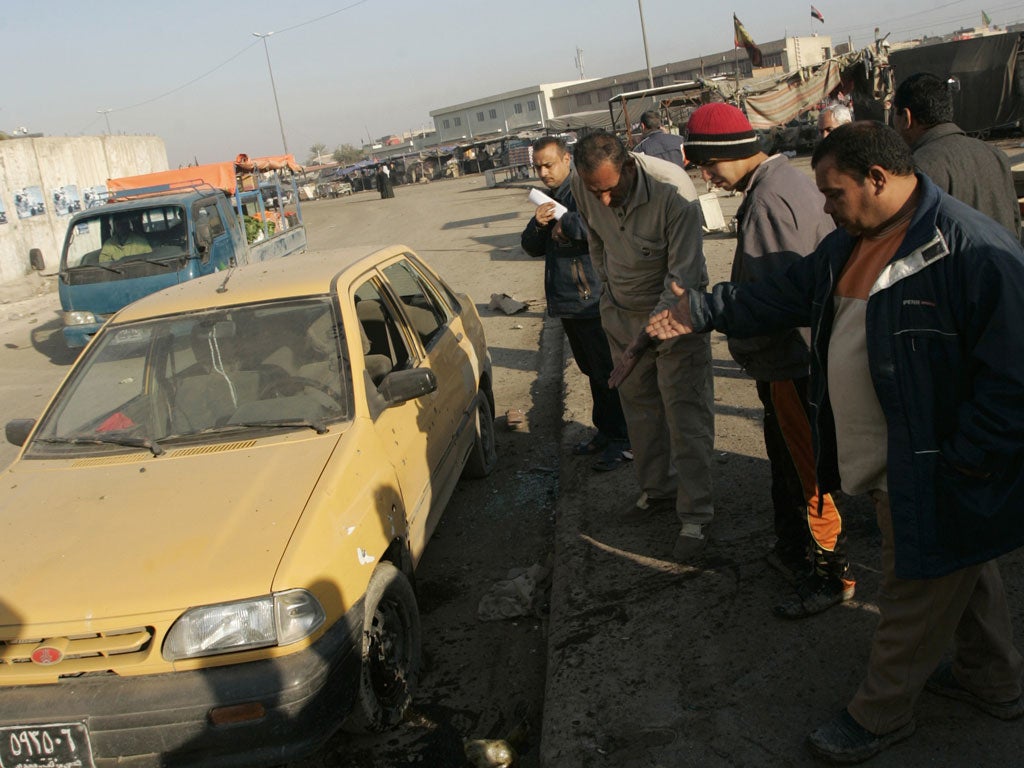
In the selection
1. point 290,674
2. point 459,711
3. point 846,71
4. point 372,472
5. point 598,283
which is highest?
point 846,71

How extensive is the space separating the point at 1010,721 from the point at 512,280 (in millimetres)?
11431

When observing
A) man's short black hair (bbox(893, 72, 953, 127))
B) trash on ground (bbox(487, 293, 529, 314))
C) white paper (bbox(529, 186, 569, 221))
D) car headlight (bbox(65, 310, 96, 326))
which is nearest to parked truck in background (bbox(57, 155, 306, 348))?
car headlight (bbox(65, 310, 96, 326))

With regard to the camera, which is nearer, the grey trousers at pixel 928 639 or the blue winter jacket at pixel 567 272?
the grey trousers at pixel 928 639

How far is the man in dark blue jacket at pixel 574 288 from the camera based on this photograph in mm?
5152

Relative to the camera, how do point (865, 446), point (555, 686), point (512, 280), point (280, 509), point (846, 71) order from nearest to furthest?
point (865, 446) < point (280, 509) < point (555, 686) < point (512, 280) < point (846, 71)

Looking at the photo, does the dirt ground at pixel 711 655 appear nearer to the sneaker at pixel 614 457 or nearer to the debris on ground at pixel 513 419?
the sneaker at pixel 614 457

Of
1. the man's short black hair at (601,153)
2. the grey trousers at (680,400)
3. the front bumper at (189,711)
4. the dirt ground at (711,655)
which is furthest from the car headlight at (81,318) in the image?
the front bumper at (189,711)

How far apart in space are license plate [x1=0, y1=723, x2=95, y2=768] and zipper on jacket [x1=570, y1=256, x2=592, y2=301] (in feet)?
11.2

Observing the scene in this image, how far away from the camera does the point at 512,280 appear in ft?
44.8

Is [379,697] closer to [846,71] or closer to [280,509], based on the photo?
[280,509]

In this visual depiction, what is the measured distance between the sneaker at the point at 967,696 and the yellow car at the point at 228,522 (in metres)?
1.84

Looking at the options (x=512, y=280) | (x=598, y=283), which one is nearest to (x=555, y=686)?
(x=598, y=283)

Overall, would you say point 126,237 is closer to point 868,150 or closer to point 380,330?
point 380,330

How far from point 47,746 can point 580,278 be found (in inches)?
138
